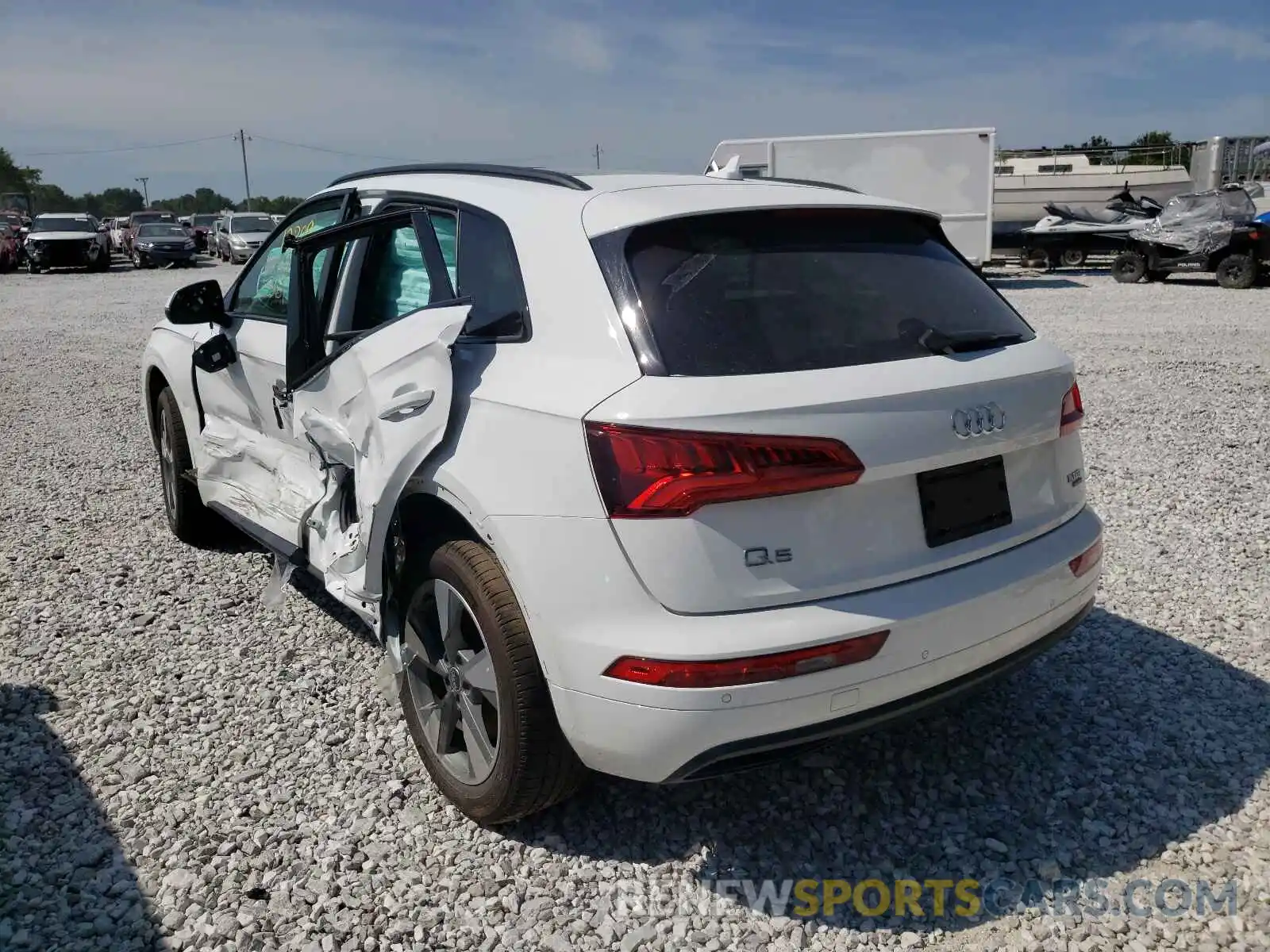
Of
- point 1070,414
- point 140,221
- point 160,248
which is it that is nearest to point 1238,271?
point 1070,414

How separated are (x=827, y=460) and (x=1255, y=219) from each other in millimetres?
19155

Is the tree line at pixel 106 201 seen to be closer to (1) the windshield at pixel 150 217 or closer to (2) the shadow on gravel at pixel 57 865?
(1) the windshield at pixel 150 217

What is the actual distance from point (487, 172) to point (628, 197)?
0.68 metres

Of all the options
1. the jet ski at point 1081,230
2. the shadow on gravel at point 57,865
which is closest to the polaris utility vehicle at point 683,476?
the shadow on gravel at point 57,865

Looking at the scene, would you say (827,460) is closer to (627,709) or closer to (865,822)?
(627,709)

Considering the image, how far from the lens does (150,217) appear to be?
124 feet

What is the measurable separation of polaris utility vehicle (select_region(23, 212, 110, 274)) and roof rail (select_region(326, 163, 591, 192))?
31091 millimetres

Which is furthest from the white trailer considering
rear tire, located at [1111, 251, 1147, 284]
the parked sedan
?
the parked sedan

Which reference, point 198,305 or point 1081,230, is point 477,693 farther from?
point 1081,230

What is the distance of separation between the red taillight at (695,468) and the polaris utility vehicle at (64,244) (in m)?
33.1

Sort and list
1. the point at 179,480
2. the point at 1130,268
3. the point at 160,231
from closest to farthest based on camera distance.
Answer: the point at 179,480, the point at 1130,268, the point at 160,231

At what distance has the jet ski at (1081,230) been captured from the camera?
21438 mm

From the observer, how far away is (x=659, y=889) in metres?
2.62

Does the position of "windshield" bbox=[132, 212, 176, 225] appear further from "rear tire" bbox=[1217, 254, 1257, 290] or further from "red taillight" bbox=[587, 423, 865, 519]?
"red taillight" bbox=[587, 423, 865, 519]
